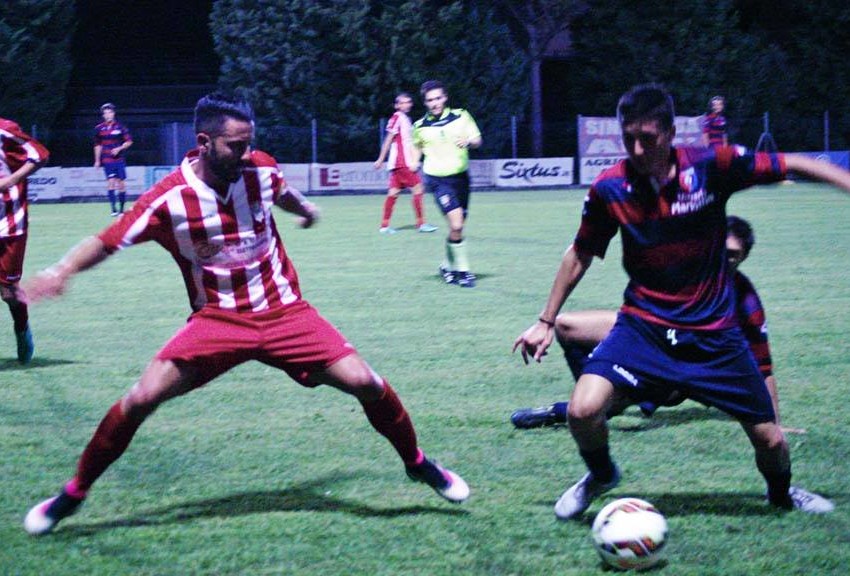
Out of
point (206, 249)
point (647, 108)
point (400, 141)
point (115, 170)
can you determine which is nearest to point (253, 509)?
point (206, 249)

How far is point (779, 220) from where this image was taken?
62.6 feet

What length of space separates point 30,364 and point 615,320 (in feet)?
14.8

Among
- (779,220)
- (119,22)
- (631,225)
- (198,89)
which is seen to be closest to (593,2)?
(198,89)

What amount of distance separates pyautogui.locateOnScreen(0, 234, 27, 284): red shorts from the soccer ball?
4969mm

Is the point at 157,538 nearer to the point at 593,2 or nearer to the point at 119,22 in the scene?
the point at 593,2

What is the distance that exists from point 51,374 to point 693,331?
4.86 meters

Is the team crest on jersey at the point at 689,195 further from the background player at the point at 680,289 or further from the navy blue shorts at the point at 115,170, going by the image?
the navy blue shorts at the point at 115,170

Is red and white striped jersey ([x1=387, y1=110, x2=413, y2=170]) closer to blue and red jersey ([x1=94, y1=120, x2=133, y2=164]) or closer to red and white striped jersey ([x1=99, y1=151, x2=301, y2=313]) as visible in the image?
blue and red jersey ([x1=94, y1=120, x2=133, y2=164])

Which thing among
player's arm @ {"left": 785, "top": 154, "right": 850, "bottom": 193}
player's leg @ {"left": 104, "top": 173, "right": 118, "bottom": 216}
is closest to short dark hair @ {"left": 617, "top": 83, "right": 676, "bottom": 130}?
player's arm @ {"left": 785, "top": 154, "right": 850, "bottom": 193}

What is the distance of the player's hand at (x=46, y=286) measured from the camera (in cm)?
438

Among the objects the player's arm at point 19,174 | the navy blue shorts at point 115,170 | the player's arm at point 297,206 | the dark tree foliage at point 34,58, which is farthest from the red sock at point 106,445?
the dark tree foliage at point 34,58

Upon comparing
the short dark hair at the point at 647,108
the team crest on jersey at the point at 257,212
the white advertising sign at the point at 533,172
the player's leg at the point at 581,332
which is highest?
the short dark hair at the point at 647,108

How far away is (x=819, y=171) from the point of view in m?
4.36

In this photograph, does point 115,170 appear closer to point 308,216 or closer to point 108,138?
point 108,138
